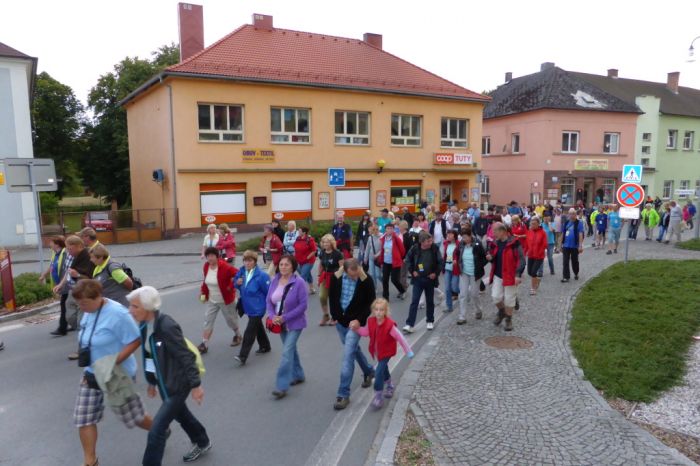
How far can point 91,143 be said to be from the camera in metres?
41.0

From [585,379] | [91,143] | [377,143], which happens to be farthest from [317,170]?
[91,143]

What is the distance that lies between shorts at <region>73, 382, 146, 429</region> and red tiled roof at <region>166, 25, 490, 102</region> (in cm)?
2019

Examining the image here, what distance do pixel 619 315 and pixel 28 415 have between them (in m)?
9.02

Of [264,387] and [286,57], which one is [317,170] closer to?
[286,57]

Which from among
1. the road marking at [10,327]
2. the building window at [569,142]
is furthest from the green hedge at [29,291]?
the building window at [569,142]

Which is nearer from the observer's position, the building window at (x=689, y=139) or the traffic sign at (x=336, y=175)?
the traffic sign at (x=336, y=175)

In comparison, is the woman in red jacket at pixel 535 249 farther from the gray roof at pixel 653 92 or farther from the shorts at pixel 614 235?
the gray roof at pixel 653 92

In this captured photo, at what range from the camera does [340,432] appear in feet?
17.2

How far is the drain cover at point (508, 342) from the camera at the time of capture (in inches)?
301

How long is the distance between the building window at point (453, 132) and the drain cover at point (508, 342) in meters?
23.3

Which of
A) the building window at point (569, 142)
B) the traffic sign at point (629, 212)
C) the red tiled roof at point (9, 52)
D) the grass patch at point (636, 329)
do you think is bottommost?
the grass patch at point (636, 329)

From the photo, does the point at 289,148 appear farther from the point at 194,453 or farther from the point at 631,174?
the point at 194,453

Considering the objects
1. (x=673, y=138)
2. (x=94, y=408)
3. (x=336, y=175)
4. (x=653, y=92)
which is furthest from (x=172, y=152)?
(x=653, y=92)

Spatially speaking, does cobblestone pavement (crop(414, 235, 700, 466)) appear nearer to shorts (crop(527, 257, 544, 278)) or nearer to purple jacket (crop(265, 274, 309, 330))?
purple jacket (crop(265, 274, 309, 330))
